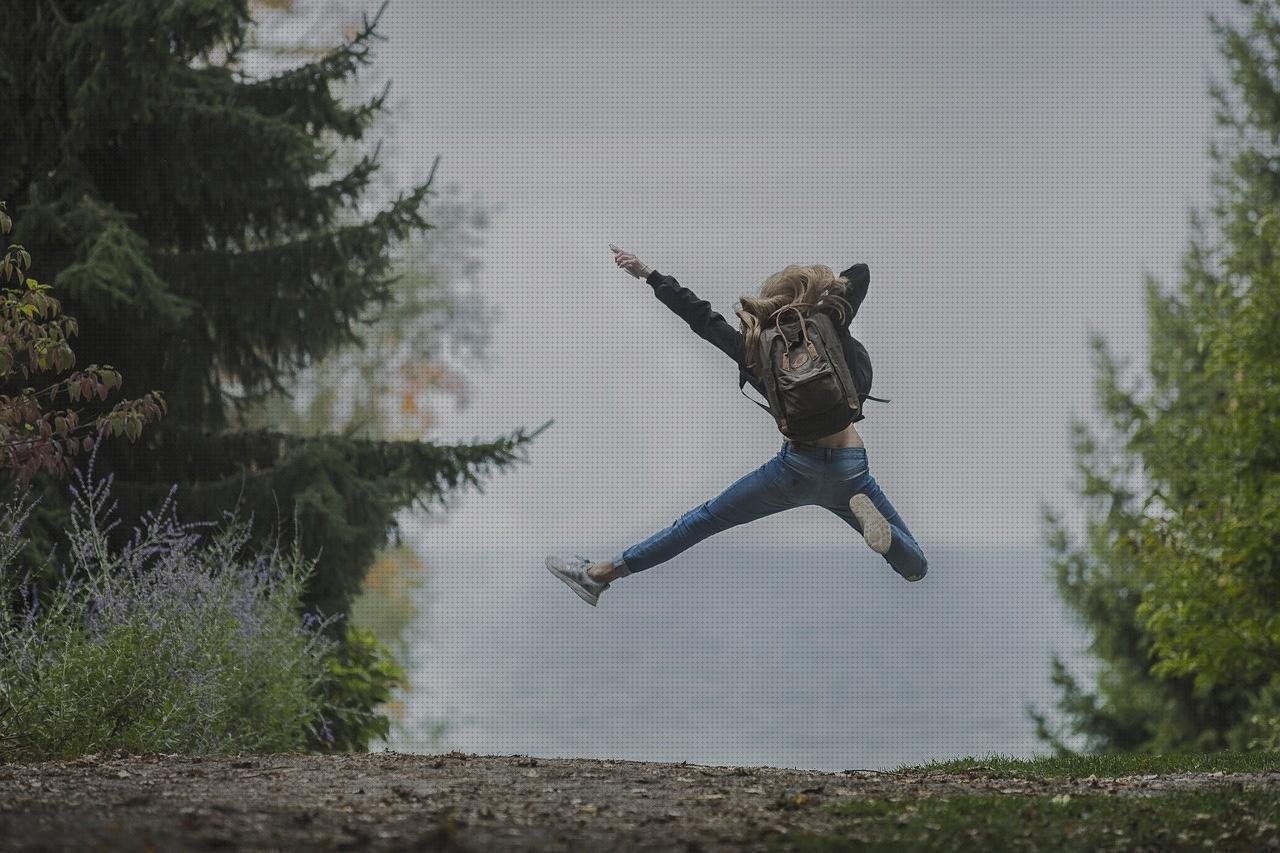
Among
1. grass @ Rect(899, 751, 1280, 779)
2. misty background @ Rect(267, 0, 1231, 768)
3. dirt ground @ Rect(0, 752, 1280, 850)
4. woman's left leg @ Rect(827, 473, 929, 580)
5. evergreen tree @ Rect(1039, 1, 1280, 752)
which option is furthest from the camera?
misty background @ Rect(267, 0, 1231, 768)

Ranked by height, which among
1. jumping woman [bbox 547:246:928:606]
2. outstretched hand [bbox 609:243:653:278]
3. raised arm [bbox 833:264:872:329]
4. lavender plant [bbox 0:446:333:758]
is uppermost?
outstretched hand [bbox 609:243:653:278]

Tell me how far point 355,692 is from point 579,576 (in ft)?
13.4

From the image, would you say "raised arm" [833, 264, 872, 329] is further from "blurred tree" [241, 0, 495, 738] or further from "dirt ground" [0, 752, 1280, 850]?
"blurred tree" [241, 0, 495, 738]

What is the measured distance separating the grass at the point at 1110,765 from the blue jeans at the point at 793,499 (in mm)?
1142

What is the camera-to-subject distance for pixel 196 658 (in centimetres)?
780

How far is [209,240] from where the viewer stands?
11.4m

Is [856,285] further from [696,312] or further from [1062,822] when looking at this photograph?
[1062,822]

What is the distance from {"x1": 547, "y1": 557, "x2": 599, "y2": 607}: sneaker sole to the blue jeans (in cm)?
27

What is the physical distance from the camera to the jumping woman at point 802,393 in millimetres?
6340

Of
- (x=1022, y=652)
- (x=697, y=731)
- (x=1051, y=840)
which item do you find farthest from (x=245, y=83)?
(x=1022, y=652)

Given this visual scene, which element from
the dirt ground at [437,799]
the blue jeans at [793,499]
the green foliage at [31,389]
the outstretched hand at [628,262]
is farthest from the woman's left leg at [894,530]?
the green foliage at [31,389]

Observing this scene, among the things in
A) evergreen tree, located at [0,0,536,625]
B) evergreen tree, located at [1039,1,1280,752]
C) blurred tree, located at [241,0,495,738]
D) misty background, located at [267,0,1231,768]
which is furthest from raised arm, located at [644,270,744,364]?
misty background, located at [267,0,1231,768]

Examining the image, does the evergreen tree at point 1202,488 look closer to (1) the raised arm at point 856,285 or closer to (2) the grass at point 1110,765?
(2) the grass at point 1110,765

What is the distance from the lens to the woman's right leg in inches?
259
